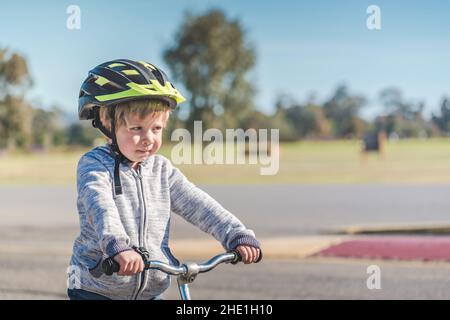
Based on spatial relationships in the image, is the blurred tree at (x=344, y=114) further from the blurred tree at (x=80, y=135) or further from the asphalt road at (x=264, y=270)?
the asphalt road at (x=264, y=270)

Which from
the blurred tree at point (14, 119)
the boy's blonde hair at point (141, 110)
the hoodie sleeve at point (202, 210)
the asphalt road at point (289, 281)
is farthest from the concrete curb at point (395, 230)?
the blurred tree at point (14, 119)

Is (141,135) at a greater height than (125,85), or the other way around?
(125,85)

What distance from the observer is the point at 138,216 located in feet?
10.5

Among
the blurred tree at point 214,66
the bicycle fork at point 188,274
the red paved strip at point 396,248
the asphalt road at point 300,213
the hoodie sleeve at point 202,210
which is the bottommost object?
the asphalt road at point 300,213

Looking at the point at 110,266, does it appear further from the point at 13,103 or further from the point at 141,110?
the point at 13,103

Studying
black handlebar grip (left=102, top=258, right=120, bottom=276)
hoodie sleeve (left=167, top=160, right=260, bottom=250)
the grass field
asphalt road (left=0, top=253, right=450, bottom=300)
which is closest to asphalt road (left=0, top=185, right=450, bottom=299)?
asphalt road (left=0, top=253, right=450, bottom=300)

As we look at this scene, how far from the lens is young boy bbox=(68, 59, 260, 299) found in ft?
10.2

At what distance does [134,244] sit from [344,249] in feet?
25.7

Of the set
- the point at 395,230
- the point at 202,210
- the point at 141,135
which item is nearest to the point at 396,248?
the point at 395,230

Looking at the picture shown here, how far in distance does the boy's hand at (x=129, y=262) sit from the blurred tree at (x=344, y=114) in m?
63.2

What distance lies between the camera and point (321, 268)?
940 centimetres

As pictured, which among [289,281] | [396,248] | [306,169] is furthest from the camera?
[306,169]

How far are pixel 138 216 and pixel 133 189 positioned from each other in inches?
4.0

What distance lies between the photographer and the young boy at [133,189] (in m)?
3.11
